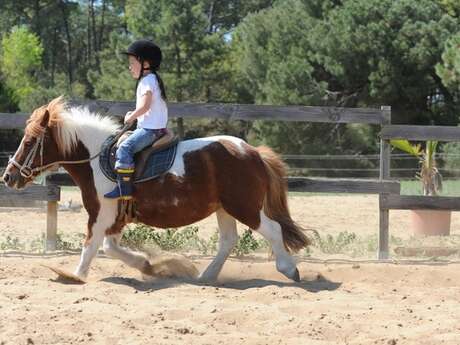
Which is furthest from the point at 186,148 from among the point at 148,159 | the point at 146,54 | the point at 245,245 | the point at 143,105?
the point at 245,245

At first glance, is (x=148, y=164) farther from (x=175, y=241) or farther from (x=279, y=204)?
(x=175, y=241)

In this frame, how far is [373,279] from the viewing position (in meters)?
7.54

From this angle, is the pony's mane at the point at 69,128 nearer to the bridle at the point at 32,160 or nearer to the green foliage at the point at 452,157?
the bridle at the point at 32,160

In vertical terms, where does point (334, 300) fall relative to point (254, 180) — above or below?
below

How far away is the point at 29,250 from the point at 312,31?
988 inches

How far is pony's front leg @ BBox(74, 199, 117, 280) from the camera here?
7.27m

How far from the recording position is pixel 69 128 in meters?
7.49

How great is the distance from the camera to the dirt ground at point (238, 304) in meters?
5.01

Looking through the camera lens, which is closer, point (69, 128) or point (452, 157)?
point (69, 128)

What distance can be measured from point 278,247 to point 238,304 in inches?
58.1

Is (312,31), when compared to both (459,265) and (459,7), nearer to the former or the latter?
(459,7)

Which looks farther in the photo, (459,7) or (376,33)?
(459,7)

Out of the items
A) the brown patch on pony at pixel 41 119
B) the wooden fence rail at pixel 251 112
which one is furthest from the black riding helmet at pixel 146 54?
the wooden fence rail at pixel 251 112

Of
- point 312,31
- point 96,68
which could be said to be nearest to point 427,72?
point 312,31
